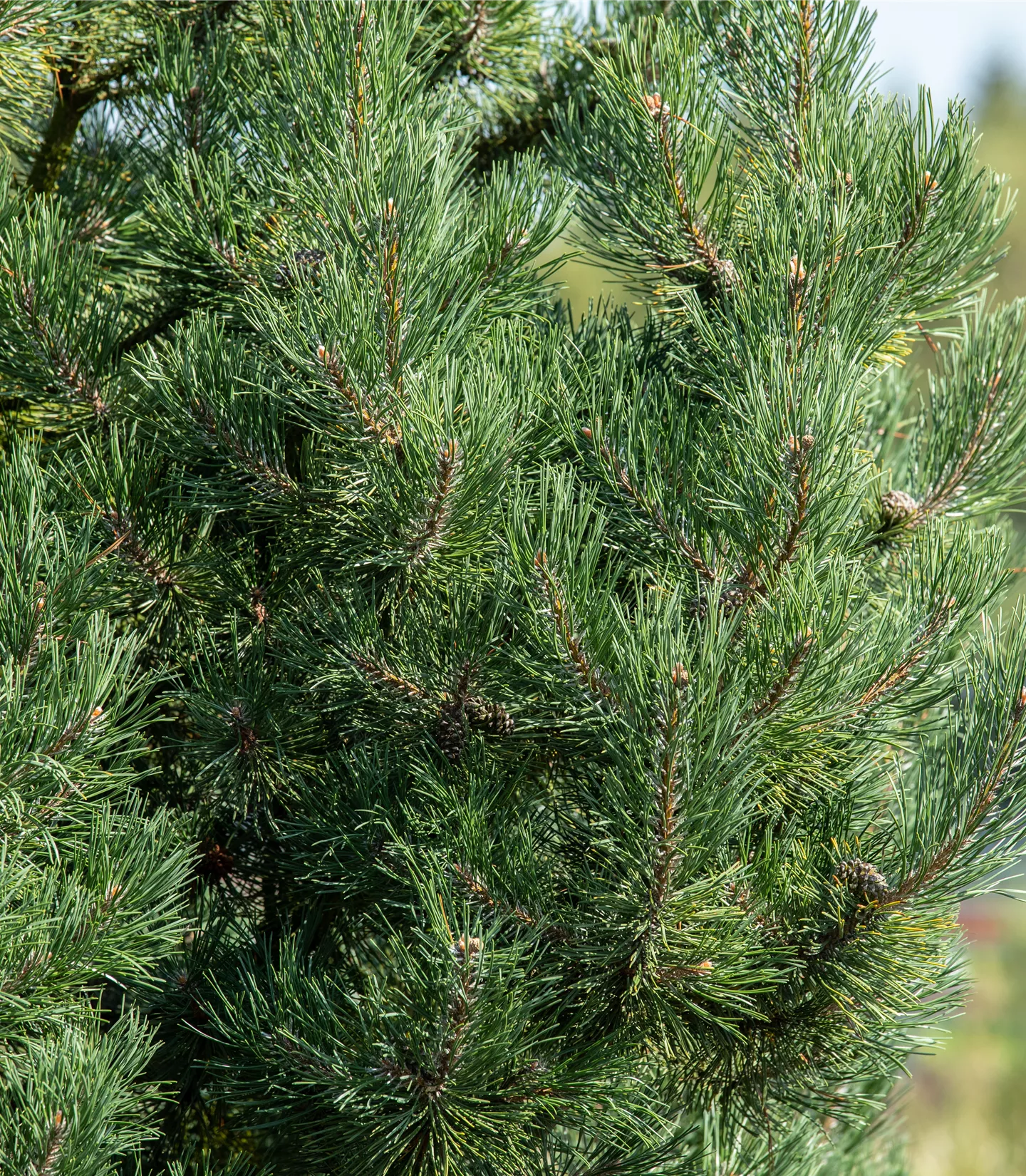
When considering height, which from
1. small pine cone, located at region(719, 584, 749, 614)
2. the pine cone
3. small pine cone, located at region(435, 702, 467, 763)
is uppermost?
small pine cone, located at region(719, 584, 749, 614)

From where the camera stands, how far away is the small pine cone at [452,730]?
0.99m

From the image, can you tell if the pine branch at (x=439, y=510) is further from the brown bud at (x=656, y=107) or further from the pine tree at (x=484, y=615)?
the brown bud at (x=656, y=107)

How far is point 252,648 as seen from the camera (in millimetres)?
1060

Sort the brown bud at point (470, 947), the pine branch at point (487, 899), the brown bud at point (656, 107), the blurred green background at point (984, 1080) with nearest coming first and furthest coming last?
the brown bud at point (470, 947)
the pine branch at point (487, 899)
the brown bud at point (656, 107)
the blurred green background at point (984, 1080)

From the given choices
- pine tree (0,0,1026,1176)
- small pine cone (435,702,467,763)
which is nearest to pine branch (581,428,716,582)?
pine tree (0,0,1026,1176)

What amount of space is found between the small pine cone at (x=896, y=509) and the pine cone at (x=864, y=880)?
16.9 inches

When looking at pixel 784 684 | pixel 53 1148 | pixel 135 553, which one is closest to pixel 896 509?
pixel 784 684

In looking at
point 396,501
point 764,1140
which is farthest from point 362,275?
point 764,1140

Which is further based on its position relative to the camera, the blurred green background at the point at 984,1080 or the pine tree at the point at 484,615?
the blurred green background at the point at 984,1080

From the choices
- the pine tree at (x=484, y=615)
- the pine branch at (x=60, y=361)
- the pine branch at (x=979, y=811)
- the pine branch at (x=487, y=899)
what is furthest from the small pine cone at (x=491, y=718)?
the pine branch at (x=60, y=361)

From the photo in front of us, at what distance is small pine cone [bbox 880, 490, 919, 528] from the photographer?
118cm

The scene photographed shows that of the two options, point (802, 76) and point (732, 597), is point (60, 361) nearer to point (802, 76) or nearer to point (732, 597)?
point (732, 597)

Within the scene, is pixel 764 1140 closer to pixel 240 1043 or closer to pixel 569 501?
pixel 240 1043

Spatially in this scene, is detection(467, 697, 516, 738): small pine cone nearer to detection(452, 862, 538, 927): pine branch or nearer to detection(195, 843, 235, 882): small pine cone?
detection(452, 862, 538, 927): pine branch
